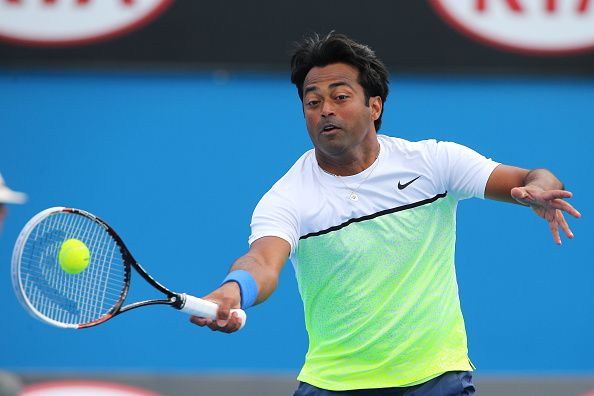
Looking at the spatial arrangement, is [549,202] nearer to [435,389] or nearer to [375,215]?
[375,215]

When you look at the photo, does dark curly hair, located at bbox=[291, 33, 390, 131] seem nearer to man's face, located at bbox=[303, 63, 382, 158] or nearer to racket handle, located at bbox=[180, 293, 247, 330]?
man's face, located at bbox=[303, 63, 382, 158]

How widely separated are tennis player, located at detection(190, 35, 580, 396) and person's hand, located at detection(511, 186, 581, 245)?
170 mm

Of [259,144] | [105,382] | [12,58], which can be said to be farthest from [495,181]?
[12,58]

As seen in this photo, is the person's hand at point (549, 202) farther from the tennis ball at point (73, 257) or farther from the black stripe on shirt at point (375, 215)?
the tennis ball at point (73, 257)

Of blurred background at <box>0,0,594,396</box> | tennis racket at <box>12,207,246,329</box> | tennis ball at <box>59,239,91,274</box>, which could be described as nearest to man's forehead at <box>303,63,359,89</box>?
tennis racket at <box>12,207,246,329</box>

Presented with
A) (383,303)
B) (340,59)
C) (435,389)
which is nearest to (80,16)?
(340,59)

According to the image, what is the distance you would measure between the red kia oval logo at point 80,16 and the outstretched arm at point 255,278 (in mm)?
2702

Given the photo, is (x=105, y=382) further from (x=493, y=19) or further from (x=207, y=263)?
(x=493, y=19)

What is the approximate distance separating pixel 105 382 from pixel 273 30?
2.61 metres

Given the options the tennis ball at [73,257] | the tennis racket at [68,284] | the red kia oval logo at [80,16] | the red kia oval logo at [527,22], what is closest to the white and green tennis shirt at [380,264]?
the tennis racket at [68,284]

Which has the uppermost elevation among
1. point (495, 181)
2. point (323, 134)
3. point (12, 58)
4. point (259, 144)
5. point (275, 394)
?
point (12, 58)

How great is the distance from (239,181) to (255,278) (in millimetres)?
2515

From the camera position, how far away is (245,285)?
267cm

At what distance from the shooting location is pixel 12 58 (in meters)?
5.16
